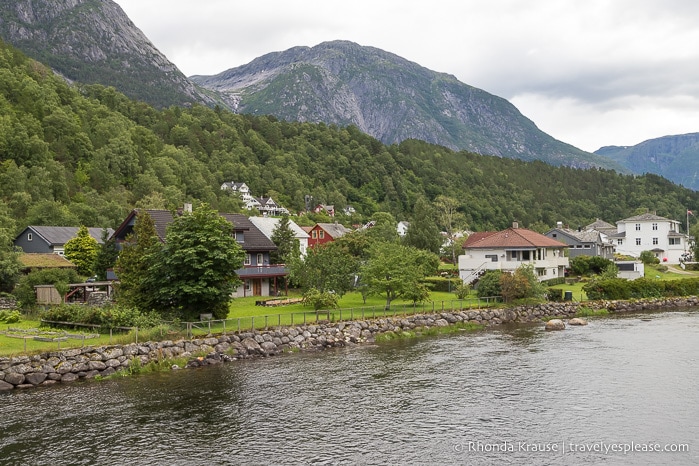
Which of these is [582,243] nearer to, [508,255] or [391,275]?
[508,255]

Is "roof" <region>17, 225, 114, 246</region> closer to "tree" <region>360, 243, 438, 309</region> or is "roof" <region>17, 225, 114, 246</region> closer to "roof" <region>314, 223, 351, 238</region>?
"roof" <region>314, 223, 351, 238</region>

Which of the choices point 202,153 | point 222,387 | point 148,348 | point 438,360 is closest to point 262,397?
point 222,387

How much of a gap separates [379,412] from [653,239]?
3956 inches

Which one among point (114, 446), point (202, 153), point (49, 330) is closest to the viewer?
point (114, 446)

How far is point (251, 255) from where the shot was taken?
65312 mm

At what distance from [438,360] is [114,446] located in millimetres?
21006

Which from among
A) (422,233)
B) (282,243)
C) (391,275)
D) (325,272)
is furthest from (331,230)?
(391,275)

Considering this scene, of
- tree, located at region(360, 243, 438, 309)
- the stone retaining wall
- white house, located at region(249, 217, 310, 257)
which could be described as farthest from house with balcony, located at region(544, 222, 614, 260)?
tree, located at region(360, 243, 438, 309)

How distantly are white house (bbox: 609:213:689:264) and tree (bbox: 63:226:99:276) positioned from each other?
3617 inches

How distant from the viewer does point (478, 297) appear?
6166 cm

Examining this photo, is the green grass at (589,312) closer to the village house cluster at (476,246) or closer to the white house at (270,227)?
the village house cluster at (476,246)

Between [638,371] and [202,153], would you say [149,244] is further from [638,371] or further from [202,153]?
[202,153]

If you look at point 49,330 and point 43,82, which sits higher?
point 43,82

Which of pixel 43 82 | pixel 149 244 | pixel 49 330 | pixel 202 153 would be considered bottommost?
pixel 49 330
